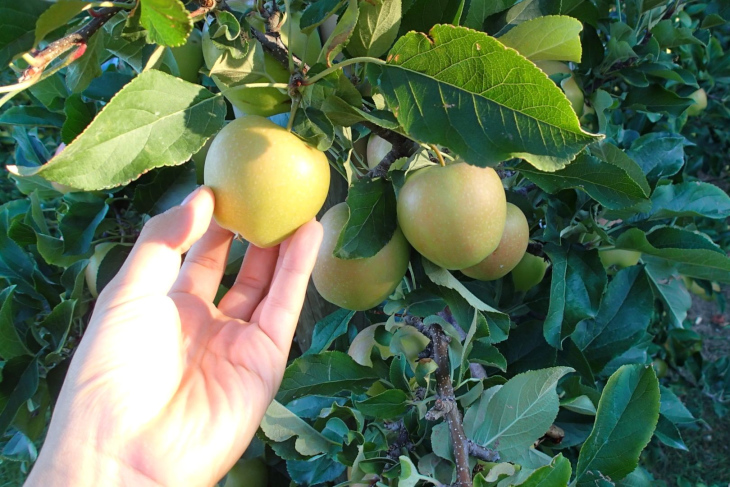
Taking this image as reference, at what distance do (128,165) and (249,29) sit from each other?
24 cm

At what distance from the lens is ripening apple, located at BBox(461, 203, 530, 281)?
98cm

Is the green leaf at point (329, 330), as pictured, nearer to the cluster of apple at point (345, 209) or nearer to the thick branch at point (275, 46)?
the cluster of apple at point (345, 209)

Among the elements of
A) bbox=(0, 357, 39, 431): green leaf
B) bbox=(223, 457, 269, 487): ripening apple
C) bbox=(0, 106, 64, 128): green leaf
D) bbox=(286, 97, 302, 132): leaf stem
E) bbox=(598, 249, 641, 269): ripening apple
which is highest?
bbox=(286, 97, 302, 132): leaf stem

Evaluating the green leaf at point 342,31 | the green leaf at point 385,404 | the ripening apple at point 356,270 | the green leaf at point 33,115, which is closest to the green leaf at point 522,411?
the green leaf at point 385,404

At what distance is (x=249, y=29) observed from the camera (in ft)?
2.33

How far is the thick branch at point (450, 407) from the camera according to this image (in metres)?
0.85

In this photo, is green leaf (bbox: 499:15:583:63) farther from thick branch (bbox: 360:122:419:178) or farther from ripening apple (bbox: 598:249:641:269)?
ripening apple (bbox: 598:249:641:269)

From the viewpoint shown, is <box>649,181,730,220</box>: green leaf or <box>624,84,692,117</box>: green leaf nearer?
<box>649,181,730,220</box>: green leaf

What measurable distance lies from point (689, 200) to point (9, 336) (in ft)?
5.04

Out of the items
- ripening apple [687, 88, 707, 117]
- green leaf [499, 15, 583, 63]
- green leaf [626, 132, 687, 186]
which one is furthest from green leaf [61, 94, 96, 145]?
ripening apple [687, 88, 707, 117]

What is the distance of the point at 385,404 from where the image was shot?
0.90m

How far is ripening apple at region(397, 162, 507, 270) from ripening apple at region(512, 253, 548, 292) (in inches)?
15.2

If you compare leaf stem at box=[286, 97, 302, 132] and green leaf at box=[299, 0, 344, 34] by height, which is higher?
green leaf at box=[299, 0, 344, 34]

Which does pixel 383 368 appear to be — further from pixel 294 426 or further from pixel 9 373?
pixel 9 373
